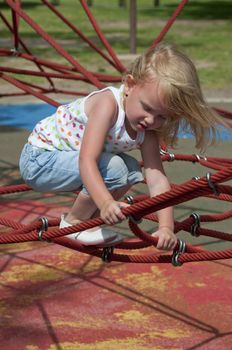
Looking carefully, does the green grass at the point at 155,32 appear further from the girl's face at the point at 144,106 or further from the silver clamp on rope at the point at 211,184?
the silver clamp on rope at the point at 211,184

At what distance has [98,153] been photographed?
255 centimetres

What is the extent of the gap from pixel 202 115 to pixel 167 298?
52.9 inches

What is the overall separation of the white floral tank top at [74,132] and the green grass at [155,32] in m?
7.35

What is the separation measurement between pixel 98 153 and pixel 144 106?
20 centimetres

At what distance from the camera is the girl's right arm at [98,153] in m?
2.45

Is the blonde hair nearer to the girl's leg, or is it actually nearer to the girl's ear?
the girl's ear

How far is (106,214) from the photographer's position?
2441 millimetres

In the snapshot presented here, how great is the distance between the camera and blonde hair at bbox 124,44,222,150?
8.14ft

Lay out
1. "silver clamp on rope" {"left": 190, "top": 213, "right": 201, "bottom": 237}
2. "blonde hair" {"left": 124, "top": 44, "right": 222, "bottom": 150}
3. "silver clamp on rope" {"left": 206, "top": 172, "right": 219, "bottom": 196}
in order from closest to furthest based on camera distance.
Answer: "silver clamp on rope" {"left": 206, "top": 172, "right": 219, "bottom": 196}
"blonde hair" {"left": 124, "top": 44, "right": 222, "bottom": 150}
"silver clamp on rope" {"left": 190, "top": 213, "right": 201, "bottom": 237}

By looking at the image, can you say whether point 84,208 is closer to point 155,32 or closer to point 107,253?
point 107,253

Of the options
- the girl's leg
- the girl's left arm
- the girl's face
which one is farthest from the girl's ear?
the girl's leg

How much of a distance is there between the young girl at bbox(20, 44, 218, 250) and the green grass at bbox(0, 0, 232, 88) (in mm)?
7398

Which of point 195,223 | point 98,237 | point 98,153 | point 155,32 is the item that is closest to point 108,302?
point 195,223

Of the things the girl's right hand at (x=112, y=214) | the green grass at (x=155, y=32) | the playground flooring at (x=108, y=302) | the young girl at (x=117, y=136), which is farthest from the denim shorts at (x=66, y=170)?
the green grass at (x=155, y=32)
